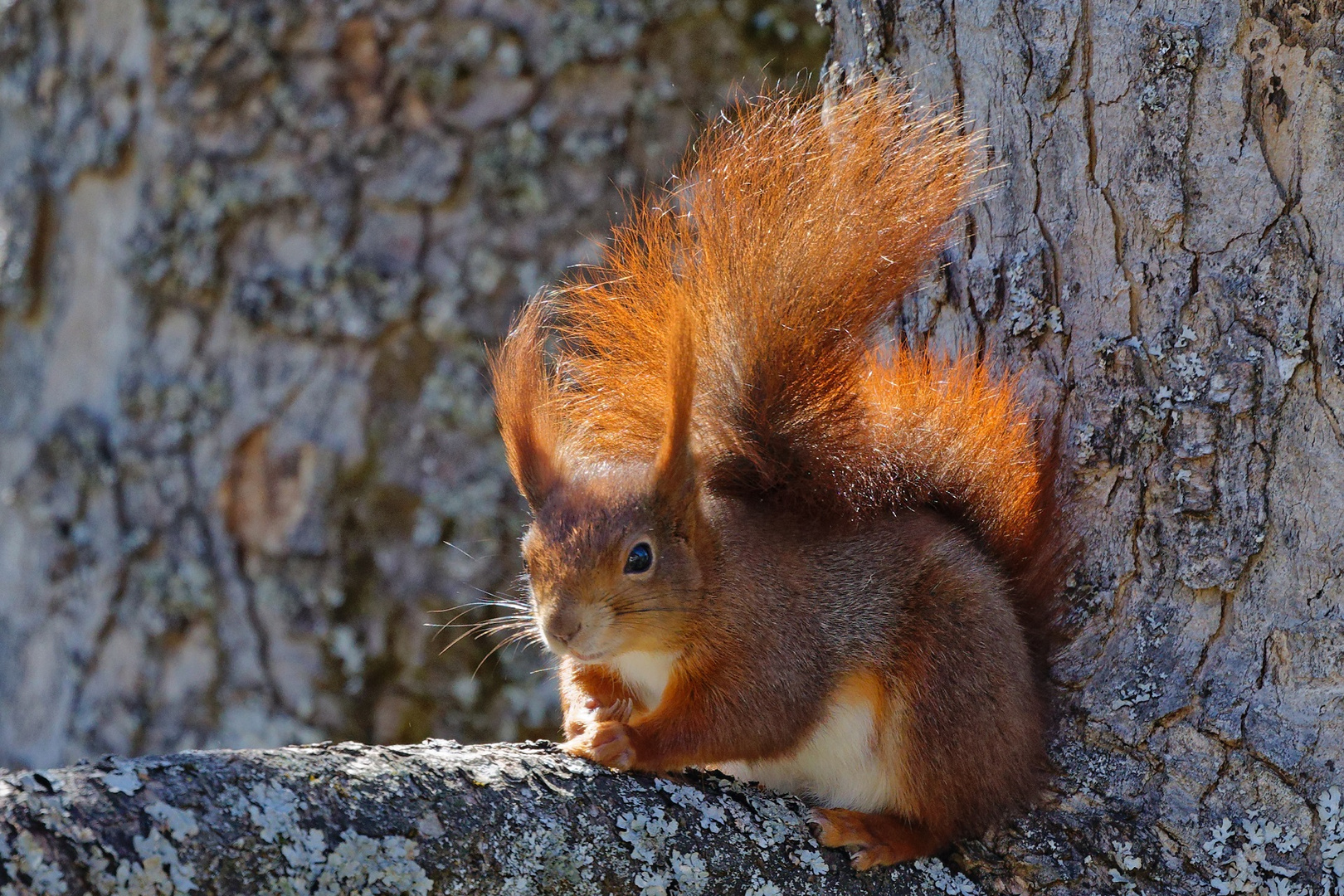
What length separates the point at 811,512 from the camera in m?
1.55

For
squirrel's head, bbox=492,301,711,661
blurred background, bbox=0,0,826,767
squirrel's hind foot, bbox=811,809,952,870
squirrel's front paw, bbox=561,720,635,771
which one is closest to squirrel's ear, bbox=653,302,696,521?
squirrel's head, bbox=492,301,711,661

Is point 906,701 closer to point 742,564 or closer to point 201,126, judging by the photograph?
point 742,564

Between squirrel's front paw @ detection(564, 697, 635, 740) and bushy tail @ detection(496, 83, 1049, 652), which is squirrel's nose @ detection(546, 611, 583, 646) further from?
bushy tail @ detection(496, 83, 1049, 652)

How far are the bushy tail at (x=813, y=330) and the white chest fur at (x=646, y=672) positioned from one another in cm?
23

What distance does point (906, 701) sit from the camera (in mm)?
1448

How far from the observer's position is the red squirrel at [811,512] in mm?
1402

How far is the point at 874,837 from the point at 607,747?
0.32m

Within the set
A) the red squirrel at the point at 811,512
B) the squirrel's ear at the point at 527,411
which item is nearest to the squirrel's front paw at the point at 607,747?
the red squirrel at the point at 811,512

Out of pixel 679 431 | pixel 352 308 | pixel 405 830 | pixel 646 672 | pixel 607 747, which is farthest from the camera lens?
pixel 352 308

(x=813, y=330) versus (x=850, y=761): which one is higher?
(x=813, y=330)

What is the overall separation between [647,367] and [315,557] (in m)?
1.23

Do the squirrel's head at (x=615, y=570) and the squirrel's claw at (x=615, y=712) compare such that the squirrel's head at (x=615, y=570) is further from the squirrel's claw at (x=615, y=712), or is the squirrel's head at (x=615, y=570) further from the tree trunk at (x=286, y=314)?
the tree trunk at (x=286, y=314)

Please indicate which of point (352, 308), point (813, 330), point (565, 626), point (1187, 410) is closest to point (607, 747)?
point (565, 626)

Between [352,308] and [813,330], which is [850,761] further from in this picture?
[352,308]
